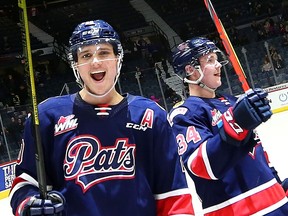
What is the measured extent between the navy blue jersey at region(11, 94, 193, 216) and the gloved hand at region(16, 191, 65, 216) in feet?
0.26

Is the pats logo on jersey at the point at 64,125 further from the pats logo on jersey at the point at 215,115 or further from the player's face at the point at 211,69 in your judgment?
the player's face at the point at 211,69

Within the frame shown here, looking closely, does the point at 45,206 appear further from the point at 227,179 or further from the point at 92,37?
the point at 227,179

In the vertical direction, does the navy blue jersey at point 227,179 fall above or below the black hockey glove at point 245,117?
below

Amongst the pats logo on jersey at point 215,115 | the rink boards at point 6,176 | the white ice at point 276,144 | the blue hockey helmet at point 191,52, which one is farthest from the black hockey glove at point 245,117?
the rink boards at point 6,176

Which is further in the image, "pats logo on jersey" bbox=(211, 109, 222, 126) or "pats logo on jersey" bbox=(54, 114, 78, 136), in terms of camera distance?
"pats logo on jersey" bbox=(211, 109, 222, 126)

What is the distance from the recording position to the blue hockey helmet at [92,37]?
1182 millimetres

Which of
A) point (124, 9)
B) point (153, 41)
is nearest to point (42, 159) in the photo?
point (153, 41)

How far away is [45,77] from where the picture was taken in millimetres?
10289

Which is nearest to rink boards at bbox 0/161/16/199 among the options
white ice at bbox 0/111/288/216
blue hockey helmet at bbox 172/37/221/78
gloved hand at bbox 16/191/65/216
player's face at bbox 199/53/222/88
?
white ice at bbox 0/111/288/216

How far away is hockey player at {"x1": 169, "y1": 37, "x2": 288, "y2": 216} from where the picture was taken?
121 cm

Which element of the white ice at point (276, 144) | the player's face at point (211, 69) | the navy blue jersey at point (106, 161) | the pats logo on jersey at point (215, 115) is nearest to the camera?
the navy blue jersey at point (106, 161)

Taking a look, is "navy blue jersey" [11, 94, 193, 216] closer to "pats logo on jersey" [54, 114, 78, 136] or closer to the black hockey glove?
"pats logo on jersey" [54, 114, 78, 136]

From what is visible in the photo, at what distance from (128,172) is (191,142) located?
379mm

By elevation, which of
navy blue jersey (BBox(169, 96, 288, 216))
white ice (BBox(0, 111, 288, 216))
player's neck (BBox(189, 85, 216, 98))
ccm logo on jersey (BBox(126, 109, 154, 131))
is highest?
player's neck (BBox(189, 85, 216, 98))
